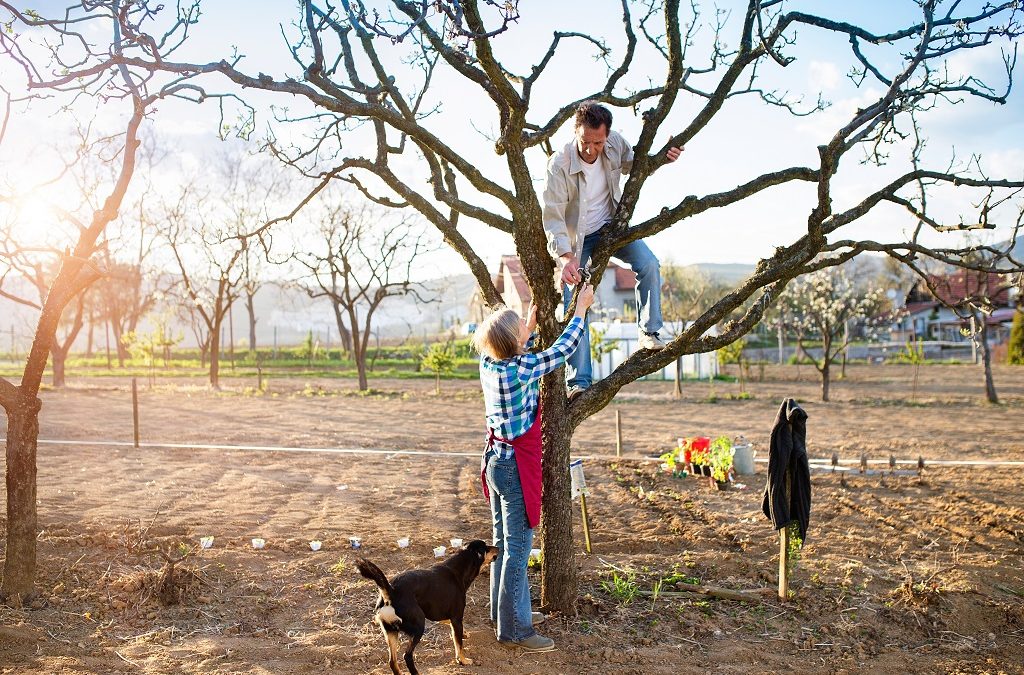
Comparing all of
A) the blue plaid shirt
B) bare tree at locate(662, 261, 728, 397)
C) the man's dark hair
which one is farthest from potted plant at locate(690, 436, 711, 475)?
bare tree at locate(662, 261, 728, 397)

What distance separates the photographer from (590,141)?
4.27m

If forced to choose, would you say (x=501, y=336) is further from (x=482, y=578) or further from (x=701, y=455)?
(x=701, y=455)

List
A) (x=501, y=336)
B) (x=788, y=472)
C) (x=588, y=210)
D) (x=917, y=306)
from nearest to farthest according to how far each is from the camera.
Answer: (x=501, y=336)
(x=588, y=210)
(x=788, y=472)
(x=917, y=306)

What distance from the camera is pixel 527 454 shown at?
4.16 meters

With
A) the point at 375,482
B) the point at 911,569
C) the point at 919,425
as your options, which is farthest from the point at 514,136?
the point at 919,425

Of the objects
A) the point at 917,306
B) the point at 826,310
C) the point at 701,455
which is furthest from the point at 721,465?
the point at 917,306

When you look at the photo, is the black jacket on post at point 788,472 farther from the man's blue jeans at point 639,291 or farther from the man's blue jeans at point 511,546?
the man's blue jeans at point 511,546

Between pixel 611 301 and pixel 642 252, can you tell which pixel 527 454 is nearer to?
pixel 642 252

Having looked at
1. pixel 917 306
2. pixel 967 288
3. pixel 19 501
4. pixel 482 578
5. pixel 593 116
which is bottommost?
pixel 482 578

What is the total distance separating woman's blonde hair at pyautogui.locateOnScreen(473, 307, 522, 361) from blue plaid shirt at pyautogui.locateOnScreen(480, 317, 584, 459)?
0.05m

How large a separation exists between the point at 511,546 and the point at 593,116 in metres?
2.36

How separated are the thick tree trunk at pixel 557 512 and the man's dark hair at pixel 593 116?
A: 1.44m

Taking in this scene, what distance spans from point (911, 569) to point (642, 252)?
3.47m

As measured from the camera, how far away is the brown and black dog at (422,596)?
378cm
